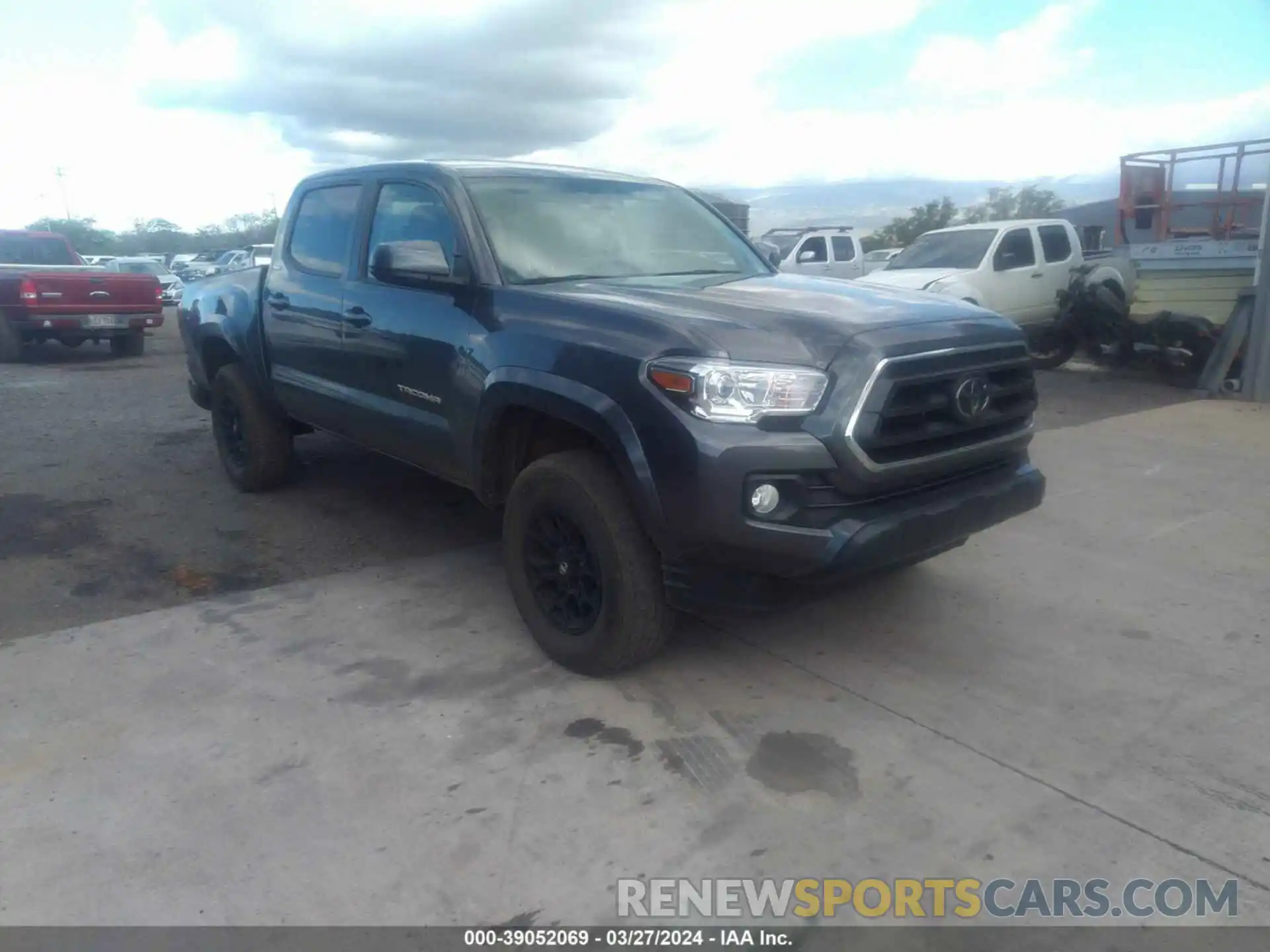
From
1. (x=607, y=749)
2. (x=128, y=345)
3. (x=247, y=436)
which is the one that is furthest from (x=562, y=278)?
(x=128, y=345)

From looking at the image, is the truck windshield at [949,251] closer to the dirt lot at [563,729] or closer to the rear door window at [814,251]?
the rear door window at [814,251]

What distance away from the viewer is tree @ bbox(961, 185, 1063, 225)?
3758 centimetres

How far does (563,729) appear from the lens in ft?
11.3

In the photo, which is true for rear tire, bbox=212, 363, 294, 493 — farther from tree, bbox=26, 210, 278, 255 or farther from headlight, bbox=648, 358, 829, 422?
tree, bbox=26, 210, 278, 255

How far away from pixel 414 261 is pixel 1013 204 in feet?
137

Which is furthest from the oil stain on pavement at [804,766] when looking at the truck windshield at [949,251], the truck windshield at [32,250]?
the truck windshield at [32,250]

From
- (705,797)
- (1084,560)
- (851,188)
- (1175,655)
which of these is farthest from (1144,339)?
(851,188)

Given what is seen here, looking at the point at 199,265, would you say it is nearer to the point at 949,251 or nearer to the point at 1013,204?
the point at 949,251

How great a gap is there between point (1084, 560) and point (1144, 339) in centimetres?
773

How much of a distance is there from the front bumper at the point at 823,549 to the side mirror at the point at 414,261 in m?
1.66

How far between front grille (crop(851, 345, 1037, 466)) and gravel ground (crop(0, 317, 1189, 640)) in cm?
280

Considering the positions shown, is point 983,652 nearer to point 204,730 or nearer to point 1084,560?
point 1084,560

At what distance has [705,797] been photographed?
3021 mm

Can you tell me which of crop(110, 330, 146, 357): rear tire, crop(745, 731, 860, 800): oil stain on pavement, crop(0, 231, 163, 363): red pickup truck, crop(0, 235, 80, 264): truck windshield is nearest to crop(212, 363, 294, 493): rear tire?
crop(745, 731, 860, 800): oil stain on pavement
